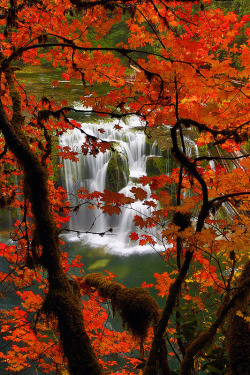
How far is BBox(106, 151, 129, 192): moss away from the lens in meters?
12.8

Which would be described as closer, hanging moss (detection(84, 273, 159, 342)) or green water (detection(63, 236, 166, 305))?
hanging moss (detection(84, 273, 159, 342))

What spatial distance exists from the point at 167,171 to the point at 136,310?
416 inches

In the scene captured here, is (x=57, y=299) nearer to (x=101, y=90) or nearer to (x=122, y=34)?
(x=101, y=90)

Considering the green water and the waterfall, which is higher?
the waterfall

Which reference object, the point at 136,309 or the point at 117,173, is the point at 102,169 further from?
the point at 136,309

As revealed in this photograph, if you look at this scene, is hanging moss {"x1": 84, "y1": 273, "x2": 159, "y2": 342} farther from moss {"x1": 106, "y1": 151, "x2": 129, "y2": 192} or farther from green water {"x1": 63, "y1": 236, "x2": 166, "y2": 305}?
moss {"x1": 106, "y1": 151, "x2": 129, "y2": 192}

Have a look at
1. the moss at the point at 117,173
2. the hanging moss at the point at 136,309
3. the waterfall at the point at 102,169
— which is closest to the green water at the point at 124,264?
the waterfall at the point at 102,169

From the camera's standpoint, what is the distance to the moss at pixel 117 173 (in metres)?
12.8

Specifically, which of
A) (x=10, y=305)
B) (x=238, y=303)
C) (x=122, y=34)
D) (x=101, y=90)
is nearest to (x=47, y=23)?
(x=238, y=303)

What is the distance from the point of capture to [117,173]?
12789 mm

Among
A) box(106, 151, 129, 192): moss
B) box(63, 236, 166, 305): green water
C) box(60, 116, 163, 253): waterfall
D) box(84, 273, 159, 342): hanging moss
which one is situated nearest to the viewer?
box(84, 273, 159, 342): hanging moss

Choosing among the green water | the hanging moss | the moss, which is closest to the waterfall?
the moss

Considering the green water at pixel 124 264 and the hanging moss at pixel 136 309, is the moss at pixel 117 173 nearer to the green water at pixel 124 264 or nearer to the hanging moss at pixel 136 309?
the green water at pixel 124 264

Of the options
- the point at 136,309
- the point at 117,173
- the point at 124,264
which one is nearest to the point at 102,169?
the point at 117,173
